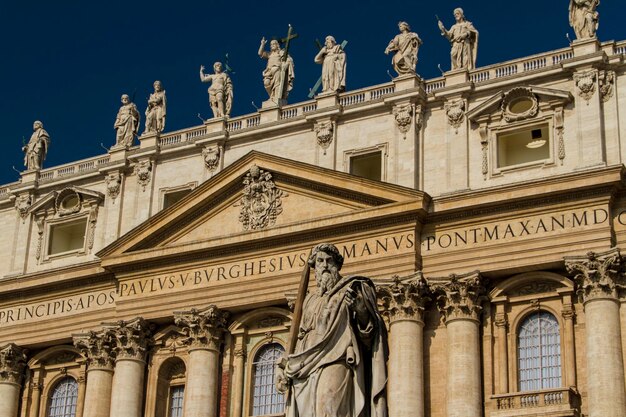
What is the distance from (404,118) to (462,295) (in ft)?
19.7

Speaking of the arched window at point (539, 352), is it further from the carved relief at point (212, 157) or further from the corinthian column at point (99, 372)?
the corinthian column at point (99, 372)

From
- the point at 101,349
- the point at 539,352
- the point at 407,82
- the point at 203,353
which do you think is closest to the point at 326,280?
the point at 539,352

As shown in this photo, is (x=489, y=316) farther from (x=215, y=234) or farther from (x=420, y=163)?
(x=215, y=234)

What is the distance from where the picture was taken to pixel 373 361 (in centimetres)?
1341

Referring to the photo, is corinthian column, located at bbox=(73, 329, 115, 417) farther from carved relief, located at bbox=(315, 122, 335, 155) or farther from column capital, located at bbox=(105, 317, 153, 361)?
carved relief, located at bbox=(315, 122, 335, 155)

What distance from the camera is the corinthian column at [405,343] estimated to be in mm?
34219

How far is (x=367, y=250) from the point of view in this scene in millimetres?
36438

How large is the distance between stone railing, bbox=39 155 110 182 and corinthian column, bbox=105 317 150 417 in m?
6.78

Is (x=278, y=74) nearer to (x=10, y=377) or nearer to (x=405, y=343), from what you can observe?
(x=405, y=343)

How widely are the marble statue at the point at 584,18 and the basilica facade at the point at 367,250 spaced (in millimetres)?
619

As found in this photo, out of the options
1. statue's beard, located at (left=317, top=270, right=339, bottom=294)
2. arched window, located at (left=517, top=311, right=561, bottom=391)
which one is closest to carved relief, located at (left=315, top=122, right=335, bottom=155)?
arched window, located at (left=517, top=311, right=561, bottom=391)

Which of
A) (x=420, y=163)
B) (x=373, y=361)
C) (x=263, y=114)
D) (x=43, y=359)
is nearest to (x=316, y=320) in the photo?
(x=373, y=361)

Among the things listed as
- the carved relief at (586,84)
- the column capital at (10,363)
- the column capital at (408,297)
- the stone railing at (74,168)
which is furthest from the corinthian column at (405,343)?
the column capital at (10,363)

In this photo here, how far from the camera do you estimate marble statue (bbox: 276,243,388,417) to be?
13148 millimetres
